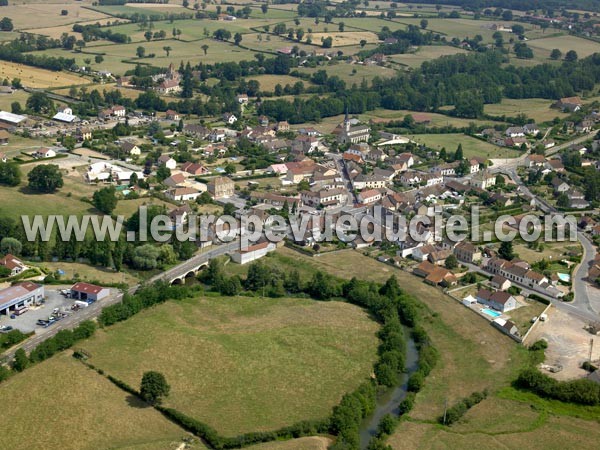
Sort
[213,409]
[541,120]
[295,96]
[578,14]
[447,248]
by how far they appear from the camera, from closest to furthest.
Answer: [213,409], [447,248], [541,120], [295,96], [578,14]

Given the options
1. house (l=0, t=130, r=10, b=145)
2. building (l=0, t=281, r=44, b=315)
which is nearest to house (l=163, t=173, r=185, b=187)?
house (l=0, t=130, r=10, b=145)

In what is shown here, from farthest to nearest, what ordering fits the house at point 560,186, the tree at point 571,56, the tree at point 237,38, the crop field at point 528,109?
1. the tree at point 237,38
2. the tree at point 571,56
3. the crop field at point 528,109
4. the house at point 560,186

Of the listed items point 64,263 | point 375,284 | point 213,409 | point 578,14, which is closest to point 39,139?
point 64,263

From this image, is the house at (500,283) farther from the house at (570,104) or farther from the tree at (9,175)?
the house at (570,104)

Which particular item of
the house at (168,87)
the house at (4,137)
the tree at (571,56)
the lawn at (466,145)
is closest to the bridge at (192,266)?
the house at (4,137)

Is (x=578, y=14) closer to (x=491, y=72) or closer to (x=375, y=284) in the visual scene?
(x=491, y=72)

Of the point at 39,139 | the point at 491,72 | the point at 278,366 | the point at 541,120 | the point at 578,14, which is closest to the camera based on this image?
the point at 278,366

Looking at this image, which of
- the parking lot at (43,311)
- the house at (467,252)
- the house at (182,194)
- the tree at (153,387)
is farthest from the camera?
→ the house at (182,194)
